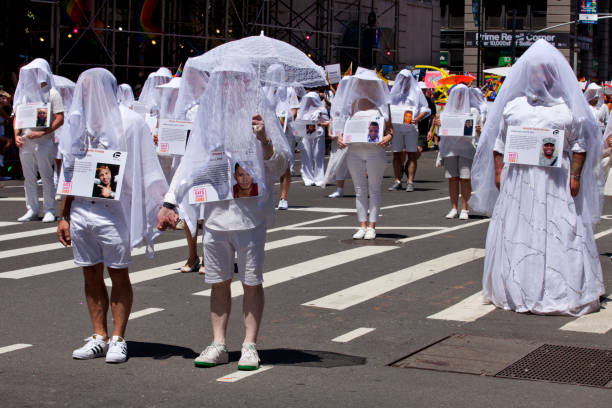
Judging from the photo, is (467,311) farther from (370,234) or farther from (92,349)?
(370,234)

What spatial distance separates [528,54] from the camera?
8523 mm

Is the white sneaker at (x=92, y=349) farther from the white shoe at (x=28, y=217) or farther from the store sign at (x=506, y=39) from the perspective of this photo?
the store sign at (x=506, y=39)

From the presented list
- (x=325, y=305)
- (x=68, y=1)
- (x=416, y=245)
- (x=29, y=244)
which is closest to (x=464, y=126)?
(x=416, y=245)

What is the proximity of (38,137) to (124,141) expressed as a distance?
7956mm

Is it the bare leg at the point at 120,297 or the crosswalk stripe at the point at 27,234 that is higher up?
the bare leg at the point at 120,297

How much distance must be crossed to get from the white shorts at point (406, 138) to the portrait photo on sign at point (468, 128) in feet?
12.8

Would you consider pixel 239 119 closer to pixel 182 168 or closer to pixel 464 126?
pixel 182 168

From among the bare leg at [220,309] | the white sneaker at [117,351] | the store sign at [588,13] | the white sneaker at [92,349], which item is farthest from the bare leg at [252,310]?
the store sign at [588,13]

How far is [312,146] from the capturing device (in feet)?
70.0

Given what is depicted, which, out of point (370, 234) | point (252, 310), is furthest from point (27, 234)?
point (252, 310)

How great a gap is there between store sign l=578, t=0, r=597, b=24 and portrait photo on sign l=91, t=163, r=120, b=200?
59583mm

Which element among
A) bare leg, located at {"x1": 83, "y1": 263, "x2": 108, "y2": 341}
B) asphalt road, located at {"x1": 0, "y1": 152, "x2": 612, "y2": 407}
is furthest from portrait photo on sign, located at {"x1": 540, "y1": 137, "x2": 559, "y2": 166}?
bare leg, located at {"x1": 83, "y1": 263, "x2": 108, "y2": 341}

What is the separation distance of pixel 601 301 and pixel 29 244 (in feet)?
20.9

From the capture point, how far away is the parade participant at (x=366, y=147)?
12611 millimetres
